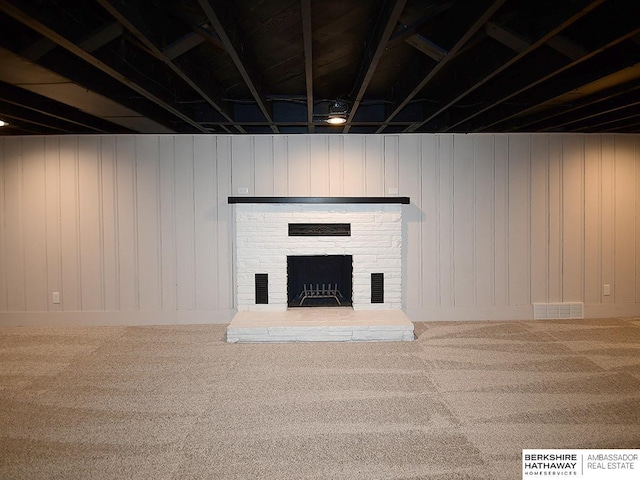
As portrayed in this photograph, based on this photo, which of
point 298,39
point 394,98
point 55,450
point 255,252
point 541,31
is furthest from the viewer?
point 255,252

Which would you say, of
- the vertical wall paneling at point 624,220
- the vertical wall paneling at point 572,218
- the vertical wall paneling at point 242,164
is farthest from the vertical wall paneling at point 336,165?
the vertical wall paneling at point 624,220

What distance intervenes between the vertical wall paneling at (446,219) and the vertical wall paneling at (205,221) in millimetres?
2186

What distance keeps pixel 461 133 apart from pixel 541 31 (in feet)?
11.4

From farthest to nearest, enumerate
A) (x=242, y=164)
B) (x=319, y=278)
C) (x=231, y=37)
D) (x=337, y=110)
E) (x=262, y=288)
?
1. (x=319, y=278)
2. (x=242, y=164)
3. (x=262, y=288)
4. (x=337, y=110)
5. (x=231, y=37)

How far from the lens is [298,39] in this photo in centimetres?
311

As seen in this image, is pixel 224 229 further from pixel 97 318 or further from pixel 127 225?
pixel 97 318

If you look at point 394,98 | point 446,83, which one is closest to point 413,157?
point 394,98

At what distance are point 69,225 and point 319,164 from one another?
10.3ft

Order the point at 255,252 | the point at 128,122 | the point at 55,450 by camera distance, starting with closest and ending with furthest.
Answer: the point at 55,450 < the point at 128,122 < the point at 255,252

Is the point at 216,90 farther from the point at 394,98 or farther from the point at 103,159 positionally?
the point at 103,159

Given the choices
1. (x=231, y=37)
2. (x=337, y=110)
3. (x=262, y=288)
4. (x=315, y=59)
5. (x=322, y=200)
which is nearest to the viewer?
(x=231, y=37)

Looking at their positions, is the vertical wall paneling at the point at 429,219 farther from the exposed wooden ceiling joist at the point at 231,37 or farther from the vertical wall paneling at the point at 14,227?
the vertical wall paneling at the point at 14,227

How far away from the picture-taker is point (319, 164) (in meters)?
5.89

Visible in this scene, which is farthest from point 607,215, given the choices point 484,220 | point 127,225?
point 127,225
